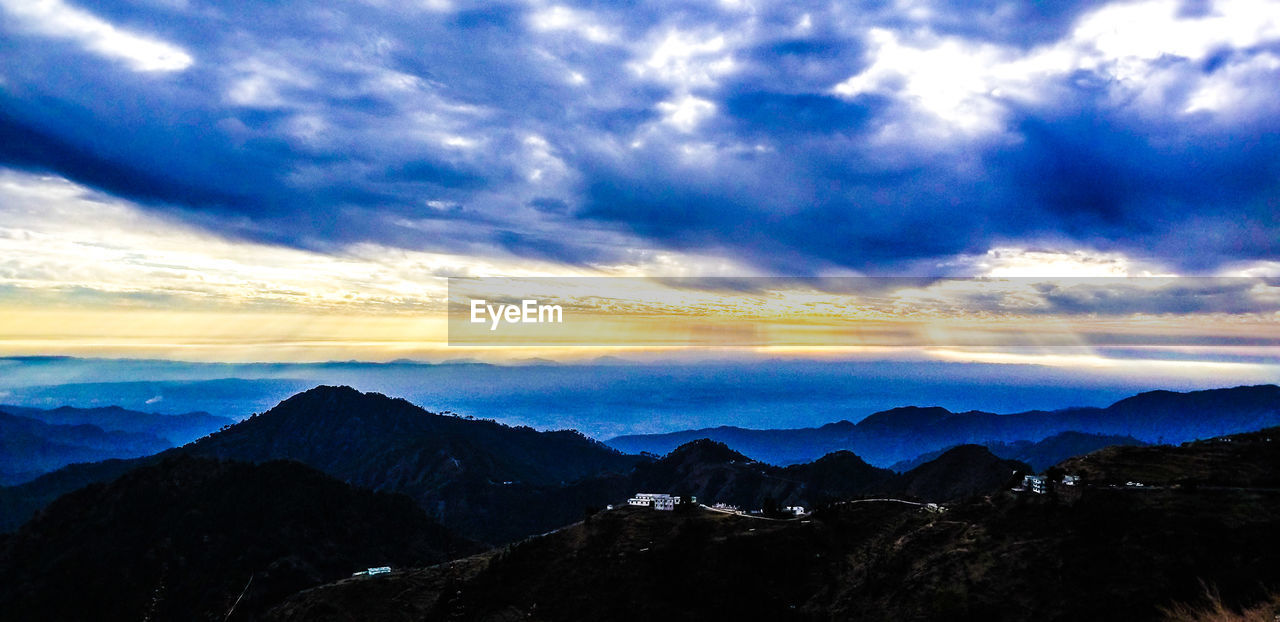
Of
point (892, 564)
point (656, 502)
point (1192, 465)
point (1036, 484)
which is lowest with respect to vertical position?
point (656, 502)

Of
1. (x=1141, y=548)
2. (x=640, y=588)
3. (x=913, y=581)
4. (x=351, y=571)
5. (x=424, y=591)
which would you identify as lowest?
(x=351, y=571)

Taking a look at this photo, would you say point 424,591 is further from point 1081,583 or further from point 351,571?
point 1081,583

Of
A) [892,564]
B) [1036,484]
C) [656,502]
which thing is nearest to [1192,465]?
[1036,484]

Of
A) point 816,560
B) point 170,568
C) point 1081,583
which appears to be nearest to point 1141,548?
point 1081,583

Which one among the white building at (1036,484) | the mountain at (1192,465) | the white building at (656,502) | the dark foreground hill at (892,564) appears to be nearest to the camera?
the dark foreground hill at (892,564)

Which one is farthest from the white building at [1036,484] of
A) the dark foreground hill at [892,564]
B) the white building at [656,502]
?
the white building at [656,502]

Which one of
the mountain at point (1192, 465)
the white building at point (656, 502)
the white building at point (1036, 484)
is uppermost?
the mountain at point (1192, 465)

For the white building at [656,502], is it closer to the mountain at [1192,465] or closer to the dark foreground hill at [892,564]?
the dark foreground hill at [892,564]

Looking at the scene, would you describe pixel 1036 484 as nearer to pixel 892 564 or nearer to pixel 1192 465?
pixel 1192 465
